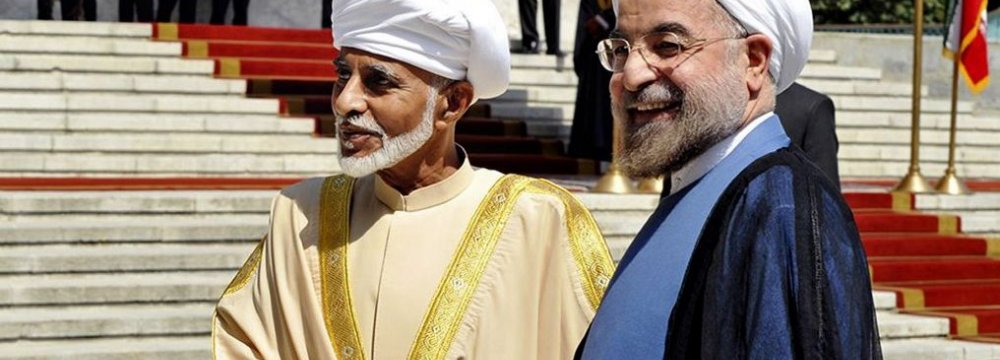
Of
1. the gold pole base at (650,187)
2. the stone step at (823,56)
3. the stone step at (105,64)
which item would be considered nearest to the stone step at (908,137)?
the stone step at (823,56)

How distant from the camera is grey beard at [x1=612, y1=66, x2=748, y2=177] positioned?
290cm

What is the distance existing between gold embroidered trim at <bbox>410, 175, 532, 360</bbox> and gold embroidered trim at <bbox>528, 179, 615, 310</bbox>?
6cm

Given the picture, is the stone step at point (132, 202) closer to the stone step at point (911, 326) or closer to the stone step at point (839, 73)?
the stone step at point (911, 326)

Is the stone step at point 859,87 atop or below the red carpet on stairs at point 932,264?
atop

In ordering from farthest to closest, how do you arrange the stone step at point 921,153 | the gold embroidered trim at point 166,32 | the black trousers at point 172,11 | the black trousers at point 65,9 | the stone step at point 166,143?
1. the black trousers at point 172,11
2. the black trousers at point 65,9
3. the stone step at point 921,153
4. the gold embroidered trim at point 166,32
5. the stone step at point 166,143

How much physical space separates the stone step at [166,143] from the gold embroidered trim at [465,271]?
26.5ft

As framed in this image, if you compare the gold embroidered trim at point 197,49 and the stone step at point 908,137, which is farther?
the stone step at point 908,137

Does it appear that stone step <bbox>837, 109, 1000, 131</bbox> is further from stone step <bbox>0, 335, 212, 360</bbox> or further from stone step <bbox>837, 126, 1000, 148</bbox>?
stone step <bbox>0, 335, 212, 360</bbox>

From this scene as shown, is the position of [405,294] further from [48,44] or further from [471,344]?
[48,44]

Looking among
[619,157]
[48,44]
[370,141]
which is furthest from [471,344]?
[48,44]

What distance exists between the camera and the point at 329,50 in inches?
611

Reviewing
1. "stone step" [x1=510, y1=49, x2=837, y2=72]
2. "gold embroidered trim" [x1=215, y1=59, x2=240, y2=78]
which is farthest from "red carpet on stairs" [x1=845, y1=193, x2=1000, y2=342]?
"gold embroidered trim" [x1=215, y1=59, x2=240, y2=78]

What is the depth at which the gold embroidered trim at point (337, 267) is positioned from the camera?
4.10 metres

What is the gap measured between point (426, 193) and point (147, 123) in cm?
848
